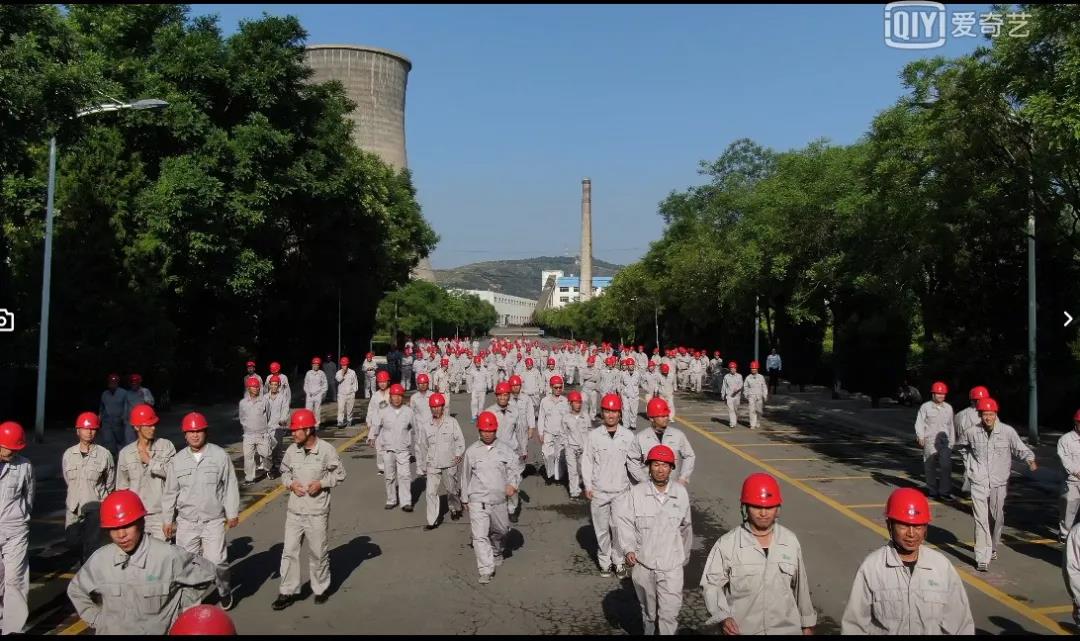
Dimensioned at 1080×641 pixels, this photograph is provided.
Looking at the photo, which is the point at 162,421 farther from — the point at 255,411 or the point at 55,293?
the point at 255,411

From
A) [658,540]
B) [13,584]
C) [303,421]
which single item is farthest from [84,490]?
[658,540]

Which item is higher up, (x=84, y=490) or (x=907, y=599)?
(x=907, y=599)

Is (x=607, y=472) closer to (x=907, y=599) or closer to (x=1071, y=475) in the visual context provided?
(x=907, y=599)

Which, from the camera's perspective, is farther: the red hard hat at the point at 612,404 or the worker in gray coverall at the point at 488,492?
the red hard hat at the point at 612,404

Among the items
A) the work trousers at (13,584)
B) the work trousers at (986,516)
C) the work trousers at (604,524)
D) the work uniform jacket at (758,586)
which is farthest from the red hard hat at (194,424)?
the work trousers at (986,516)

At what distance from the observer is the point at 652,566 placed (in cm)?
566

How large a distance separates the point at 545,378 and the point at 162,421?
32.6ft

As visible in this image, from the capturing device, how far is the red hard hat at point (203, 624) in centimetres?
319

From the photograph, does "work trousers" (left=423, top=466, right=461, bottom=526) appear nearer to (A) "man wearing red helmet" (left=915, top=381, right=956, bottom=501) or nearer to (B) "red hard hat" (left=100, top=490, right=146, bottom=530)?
(B) "red hard hat" (left=100, top=490, right=146, bottom=530)

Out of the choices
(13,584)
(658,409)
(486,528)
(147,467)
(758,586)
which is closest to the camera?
(758,586)

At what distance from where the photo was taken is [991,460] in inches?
351

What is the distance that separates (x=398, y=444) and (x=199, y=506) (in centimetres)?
410

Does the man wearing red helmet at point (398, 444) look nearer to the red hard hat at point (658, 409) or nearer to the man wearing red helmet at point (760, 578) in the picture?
the red hard hat at point (658, 409)

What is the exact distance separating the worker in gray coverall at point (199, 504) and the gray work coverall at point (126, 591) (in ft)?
7.81
